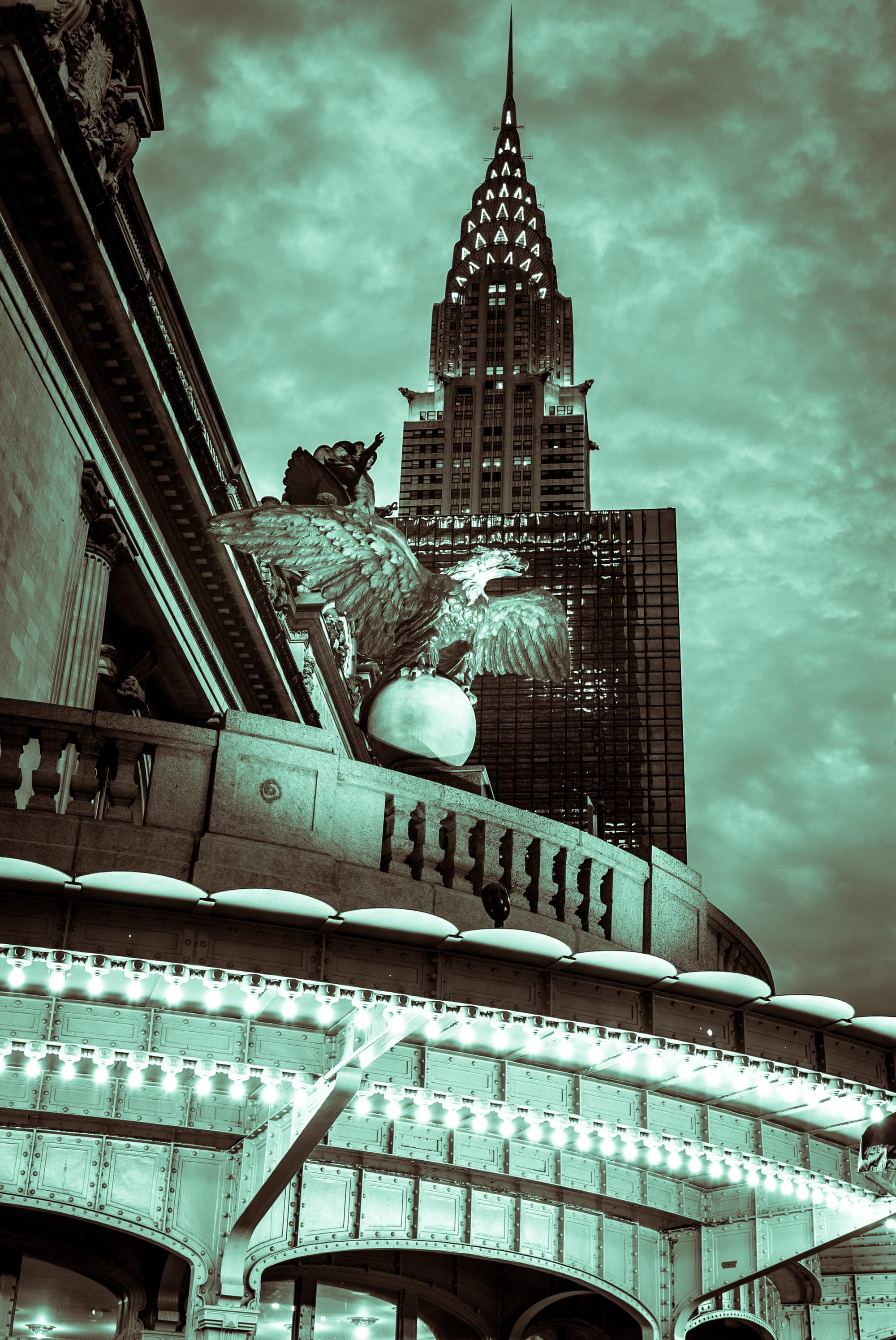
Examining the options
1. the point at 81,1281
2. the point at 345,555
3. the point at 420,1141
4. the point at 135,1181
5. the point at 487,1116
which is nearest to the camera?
the point at 135,1181

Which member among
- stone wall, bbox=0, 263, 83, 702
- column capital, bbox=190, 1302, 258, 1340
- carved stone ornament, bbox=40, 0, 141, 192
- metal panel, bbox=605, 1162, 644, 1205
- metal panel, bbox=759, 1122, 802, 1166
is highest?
carved stone ornament, bbox=40, 0, 141, 192

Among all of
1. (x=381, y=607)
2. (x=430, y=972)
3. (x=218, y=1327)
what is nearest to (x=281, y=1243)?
(x=218, y=1327)

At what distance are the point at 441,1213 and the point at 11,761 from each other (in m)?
5.94

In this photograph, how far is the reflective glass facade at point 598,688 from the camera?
99.2 m

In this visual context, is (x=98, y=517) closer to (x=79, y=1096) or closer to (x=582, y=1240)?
(x=79, y=1096)

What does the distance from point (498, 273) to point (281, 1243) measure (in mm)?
116999

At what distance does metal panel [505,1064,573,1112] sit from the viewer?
13906 mm

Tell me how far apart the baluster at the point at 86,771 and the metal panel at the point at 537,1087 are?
4354 mm

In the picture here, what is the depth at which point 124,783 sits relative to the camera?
14.0 metres

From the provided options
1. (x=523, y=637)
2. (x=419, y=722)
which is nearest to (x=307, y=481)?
(x=523, y=637)

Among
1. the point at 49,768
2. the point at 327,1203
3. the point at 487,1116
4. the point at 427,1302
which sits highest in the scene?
the point at 49,768

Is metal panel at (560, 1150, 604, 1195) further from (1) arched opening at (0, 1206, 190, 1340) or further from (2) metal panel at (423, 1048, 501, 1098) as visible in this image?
(1) arched opening at (0, 1206, 190, 1340)

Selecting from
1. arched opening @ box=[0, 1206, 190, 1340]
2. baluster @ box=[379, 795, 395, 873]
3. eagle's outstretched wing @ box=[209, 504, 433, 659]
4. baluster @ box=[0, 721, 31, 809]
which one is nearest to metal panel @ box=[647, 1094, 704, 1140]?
baluster @ box=[379, 795, 395, 873]

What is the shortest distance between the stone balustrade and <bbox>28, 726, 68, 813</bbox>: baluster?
0.05 ft
